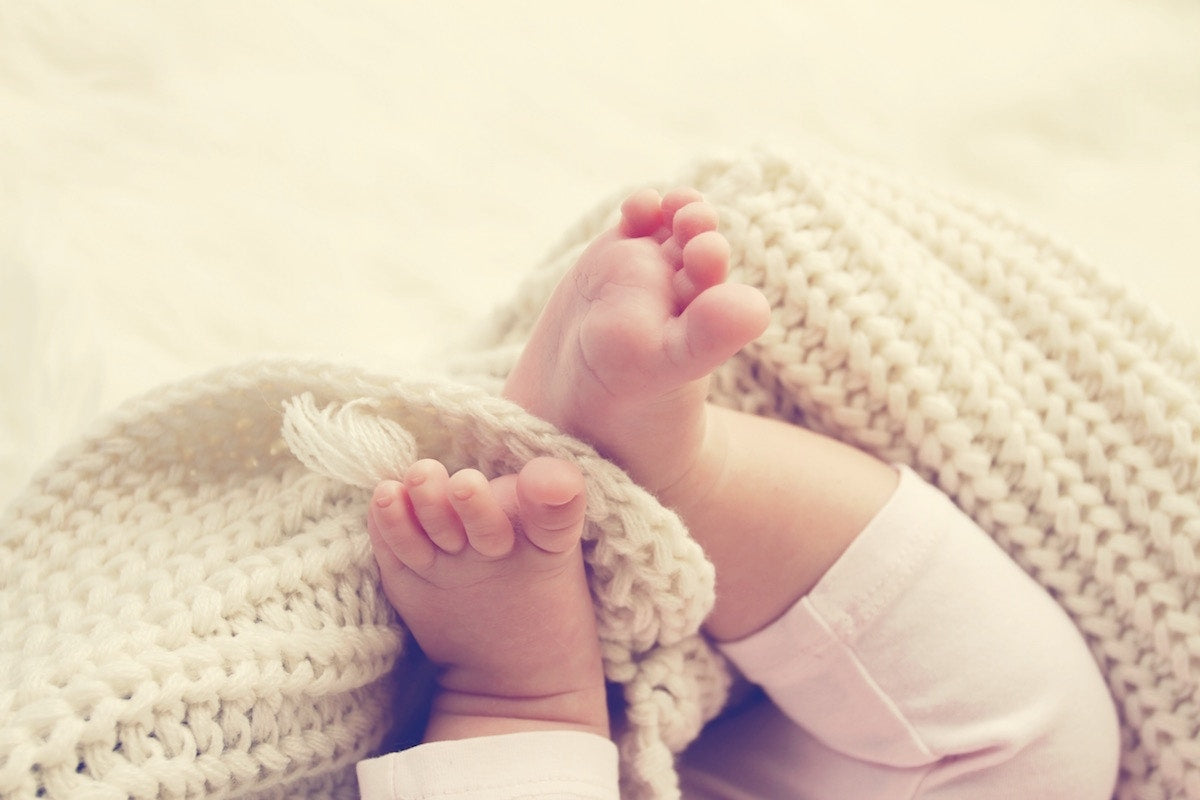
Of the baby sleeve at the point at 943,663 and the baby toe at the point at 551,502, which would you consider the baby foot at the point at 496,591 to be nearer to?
the baby toe at the point at 551,502

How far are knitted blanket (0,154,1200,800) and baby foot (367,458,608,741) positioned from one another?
0.09 ft

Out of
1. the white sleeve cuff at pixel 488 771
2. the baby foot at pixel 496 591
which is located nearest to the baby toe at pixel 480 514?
the baby foot at pixel 496 591

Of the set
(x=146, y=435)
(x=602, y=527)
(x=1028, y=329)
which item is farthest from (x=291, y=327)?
(x=1028, y=329)

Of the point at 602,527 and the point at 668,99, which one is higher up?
the point at 668,99

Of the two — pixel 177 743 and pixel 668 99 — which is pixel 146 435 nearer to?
pixel 177 743

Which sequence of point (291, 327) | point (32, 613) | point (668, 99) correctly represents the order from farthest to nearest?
1. point (668, 99)
2. point (291, 327)
3. point (32, 613)

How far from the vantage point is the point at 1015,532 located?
652 mm

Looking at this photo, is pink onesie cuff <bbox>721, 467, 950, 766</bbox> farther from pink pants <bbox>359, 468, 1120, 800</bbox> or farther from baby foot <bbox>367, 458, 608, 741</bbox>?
baby foot <bbox>367, 458, 608, 741</bbox>

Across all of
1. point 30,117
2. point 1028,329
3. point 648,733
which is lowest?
point 648,733

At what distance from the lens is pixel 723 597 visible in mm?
625

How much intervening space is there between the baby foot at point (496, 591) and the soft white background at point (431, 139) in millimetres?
337

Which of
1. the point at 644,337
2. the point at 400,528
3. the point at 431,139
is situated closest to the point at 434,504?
the point at 400,528

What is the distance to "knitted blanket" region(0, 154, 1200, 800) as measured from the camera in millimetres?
516

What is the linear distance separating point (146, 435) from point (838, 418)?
1.42ft
